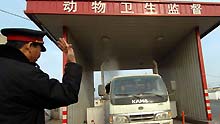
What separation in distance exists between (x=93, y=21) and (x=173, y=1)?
2.72 meters

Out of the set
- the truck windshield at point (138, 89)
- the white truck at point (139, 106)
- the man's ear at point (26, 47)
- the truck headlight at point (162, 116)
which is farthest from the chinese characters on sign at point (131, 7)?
the man's ear at point (26, 47)

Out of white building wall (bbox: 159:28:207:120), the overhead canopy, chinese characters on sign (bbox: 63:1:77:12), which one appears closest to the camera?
chinese characters on sign (bbox: 63:1:77:12)

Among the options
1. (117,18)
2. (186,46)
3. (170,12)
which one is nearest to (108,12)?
(117,18)

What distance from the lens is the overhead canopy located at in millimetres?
7766

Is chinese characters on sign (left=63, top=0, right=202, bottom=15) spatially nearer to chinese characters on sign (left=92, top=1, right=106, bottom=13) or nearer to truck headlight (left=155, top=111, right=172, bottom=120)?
chinese characters on sign (left=92, top=1, right=106, bottom=13)

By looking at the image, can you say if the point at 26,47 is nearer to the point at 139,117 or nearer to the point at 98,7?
the point at 139,117

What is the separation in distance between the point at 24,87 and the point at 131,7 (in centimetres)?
679

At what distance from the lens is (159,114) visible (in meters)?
6.48

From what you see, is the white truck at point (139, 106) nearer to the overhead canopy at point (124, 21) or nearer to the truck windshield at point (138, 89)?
the truck windshield at point (138, 89)

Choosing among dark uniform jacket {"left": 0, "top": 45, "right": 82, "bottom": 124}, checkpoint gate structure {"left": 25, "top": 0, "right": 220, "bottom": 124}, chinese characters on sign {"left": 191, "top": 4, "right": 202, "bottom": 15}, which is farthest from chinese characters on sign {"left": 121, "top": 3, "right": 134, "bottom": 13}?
dark uniform jacket {"left": 0, "top": 45, "right": 82, "bottom": 124}

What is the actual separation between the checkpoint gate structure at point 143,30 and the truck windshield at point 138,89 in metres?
1.98

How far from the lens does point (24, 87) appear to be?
1.60m

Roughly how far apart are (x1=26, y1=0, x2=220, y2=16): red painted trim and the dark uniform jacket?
20.1 feet

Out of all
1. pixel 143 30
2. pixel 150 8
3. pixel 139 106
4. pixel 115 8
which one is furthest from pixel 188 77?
pixel 139 106
